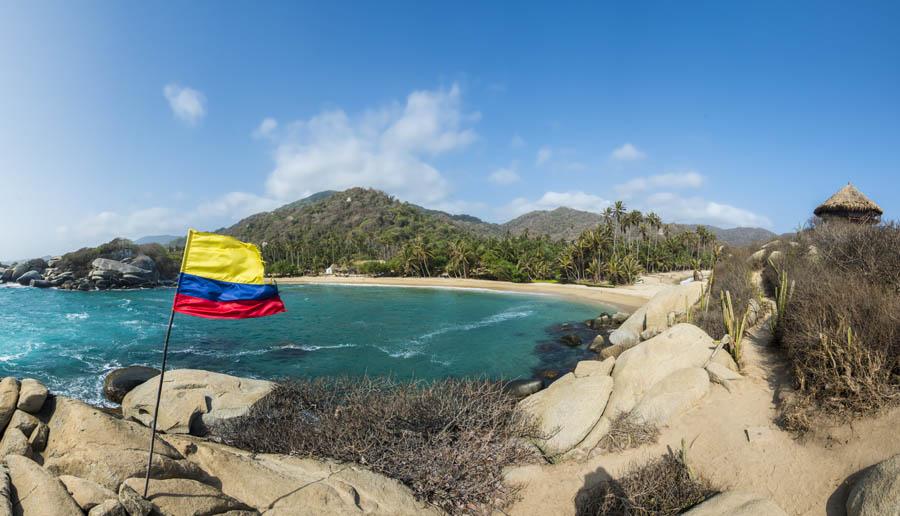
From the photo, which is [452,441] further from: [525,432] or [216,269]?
[216,269]

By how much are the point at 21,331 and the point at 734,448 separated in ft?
157

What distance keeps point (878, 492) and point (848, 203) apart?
1113 inches

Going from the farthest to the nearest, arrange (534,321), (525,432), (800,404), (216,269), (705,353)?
(534,321), (705,353), (525,432), (800,404), (216,269)

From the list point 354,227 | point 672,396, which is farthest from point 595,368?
point 354,227

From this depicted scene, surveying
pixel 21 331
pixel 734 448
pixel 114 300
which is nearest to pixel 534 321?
pixel 734 448

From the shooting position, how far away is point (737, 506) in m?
6.04

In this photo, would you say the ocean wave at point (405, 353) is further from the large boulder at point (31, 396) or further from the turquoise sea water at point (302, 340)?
the large boulder at point (31, 396)

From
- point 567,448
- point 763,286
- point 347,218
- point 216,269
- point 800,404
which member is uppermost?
point 347,218

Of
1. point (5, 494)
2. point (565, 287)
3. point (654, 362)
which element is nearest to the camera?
point (5, 494)

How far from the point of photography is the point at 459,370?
2095cm

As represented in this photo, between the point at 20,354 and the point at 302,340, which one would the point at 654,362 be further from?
the point at 20,354

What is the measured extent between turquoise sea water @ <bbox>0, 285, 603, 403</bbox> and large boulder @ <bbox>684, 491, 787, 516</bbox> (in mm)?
12949

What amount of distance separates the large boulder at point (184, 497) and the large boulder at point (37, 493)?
80 cm

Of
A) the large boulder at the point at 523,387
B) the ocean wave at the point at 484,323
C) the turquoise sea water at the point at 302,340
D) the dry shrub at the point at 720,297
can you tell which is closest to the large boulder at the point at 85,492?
the large boulder at the point at 523,387
